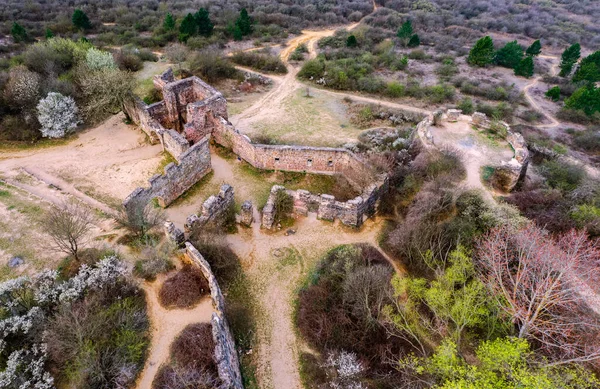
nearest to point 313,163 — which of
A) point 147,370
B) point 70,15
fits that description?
point 147,370

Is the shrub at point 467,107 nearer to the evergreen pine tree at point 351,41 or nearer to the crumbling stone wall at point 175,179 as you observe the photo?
the evergreen pine tree at point 351,41

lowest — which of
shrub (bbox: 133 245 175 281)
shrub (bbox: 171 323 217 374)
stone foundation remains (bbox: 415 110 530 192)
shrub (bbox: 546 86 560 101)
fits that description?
shrub (bbox: 171 323 217 374)

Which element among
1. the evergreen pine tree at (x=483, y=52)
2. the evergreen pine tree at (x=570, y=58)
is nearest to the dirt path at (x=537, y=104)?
the evergreen pine tree at (x=570, y=58)

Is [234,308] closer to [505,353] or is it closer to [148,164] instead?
[505,353]

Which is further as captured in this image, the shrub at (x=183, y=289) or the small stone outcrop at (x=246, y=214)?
the small stone outcrop at (x=246, y=214)

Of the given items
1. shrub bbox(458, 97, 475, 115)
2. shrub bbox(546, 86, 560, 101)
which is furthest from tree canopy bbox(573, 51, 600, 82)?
shrub bbox(458, 97, 475, 115)

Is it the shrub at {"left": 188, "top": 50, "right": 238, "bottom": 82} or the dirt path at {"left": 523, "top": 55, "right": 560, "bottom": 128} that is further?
the shrub at {"left": 188, "top": 50, "right": 238, "bottom": 82}

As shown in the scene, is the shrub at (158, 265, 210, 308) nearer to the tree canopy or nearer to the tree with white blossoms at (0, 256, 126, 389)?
the tree with white blossoms at (0, 256, 126, 389)
